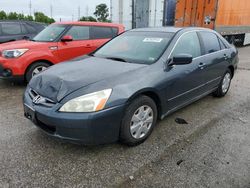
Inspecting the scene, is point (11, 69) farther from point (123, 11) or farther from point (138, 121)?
point (123, 11)

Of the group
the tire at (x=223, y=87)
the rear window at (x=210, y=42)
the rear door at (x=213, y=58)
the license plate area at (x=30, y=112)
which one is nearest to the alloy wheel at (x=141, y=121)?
the license plate area at (x=30, y=112)

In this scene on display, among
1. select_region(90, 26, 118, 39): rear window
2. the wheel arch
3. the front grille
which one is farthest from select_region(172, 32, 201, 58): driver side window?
select_region(90, 26, 118, 39): rear window

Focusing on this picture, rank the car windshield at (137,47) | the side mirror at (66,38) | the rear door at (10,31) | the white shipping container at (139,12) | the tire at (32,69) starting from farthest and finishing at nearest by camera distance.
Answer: the white shipping container at (139,12) → the rear door at (10,31) → the side mirror at (66,38) → the tire at (32,69) → the car windshield at (137,47)

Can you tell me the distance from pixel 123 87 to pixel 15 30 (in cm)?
671

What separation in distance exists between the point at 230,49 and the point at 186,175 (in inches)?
137

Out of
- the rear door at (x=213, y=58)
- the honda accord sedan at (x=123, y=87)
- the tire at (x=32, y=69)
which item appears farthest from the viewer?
the tire at (x=32, y=69)

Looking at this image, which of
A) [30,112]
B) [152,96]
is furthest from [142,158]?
[30,112]

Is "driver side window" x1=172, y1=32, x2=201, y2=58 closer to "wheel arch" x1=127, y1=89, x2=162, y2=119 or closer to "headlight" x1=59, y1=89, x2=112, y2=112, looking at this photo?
"wheel arch" x1=127, y1=89, x2=162, y2=119

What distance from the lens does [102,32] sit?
6.54m

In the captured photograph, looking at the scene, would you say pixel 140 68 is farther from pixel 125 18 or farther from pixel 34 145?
pixel 125 18

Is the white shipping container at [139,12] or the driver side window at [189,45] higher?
the white shipping container at [139,12]

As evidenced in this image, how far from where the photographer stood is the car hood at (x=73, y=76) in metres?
2.57

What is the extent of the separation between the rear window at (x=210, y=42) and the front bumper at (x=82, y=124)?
241 cm

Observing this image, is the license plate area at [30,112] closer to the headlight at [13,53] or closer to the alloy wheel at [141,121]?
the alloy wheel at [141,121]
